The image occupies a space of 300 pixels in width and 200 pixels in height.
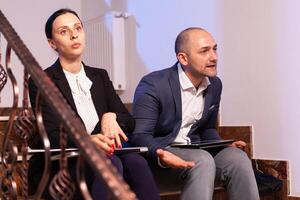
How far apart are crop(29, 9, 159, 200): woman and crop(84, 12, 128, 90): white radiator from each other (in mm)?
1668

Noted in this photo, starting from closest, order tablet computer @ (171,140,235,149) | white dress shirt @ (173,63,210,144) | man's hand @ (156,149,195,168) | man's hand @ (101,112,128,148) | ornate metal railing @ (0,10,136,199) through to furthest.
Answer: ornate metal railing @ (0,10,136,199) → man's hand @ (101,112,128,148) → man's hand @ (156,149,195,168) → tablet computer @ (171,140,235,149) → white dress shirt @ (173,63,210,144)

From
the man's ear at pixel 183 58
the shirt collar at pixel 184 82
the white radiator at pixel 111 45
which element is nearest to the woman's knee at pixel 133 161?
the shirt collar at pixel 184 82

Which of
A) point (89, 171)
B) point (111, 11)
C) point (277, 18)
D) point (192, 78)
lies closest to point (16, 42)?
point (89, 171)

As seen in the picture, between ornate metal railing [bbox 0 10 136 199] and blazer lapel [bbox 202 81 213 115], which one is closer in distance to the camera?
ornate metal railing [bbox 0 10 136 199]

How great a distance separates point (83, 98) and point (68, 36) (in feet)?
0.87

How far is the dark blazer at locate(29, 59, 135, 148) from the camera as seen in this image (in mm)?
1960

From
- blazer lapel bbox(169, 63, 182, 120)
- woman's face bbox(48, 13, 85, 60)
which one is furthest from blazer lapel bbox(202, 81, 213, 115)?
woman's face bbox(48, 13, 85, 60)

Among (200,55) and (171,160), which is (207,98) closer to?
(200,55)

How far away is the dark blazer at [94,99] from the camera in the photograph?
6.43 feet

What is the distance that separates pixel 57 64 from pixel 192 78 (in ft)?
2.18

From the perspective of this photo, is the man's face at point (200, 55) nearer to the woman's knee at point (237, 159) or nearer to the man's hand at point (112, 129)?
the woman's knee at point (237, 159)

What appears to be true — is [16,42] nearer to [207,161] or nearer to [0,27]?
[0,27]

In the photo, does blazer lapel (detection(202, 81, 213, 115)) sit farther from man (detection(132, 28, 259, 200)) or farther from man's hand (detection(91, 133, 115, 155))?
man's hand (detection(91, 133, 115, 155))

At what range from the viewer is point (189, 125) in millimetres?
2436
